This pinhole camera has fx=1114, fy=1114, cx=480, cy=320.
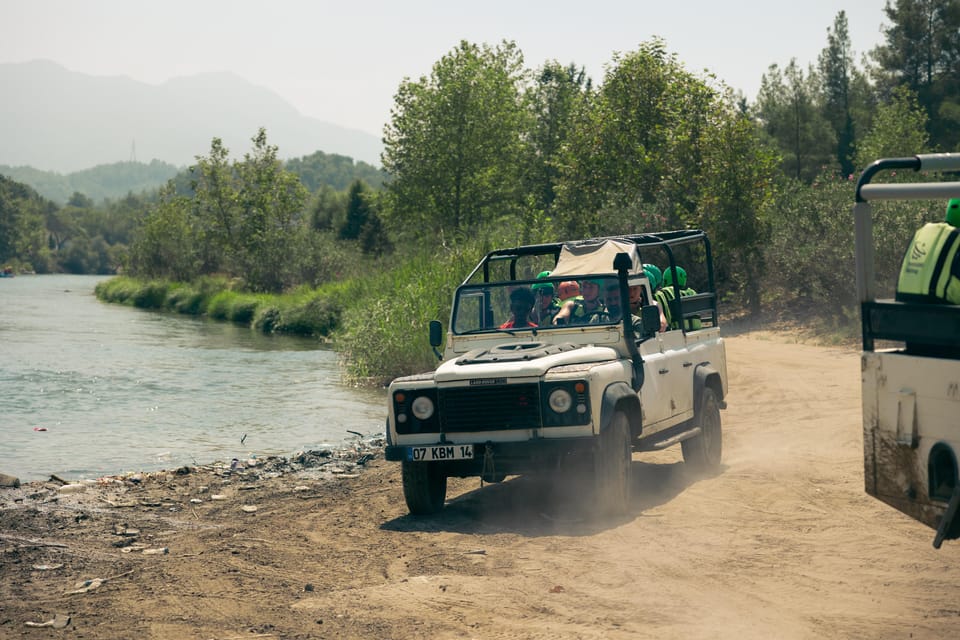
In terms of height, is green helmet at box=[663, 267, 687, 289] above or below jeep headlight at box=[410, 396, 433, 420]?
A: above

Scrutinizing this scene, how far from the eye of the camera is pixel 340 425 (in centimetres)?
1858

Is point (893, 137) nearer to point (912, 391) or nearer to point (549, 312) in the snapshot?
point (549, 312)

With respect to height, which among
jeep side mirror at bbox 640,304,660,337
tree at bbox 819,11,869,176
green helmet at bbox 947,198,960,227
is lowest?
jeep side mirror at bbox 640,304,660,337

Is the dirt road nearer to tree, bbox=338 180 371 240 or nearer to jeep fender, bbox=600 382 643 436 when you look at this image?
jeep fender, bbox=600 382 643 436

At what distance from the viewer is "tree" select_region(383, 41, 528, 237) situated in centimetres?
5009

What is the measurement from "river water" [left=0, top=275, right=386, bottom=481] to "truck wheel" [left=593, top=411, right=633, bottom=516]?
7450 millimetres

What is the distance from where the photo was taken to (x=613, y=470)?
9.33 metres

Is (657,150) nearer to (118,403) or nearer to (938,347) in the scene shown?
(118,403)

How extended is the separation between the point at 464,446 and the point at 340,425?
946 centimetres

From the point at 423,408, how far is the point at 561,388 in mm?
1250

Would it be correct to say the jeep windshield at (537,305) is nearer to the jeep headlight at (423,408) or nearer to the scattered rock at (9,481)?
the jeep headlight at (423,408)

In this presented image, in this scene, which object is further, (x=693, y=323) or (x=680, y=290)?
(x=693, y=323)

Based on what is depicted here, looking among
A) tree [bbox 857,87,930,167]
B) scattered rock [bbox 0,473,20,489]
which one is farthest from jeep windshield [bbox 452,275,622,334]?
tree [bbox 857,87,930,167]

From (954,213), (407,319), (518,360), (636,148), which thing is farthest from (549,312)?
(636,148)
